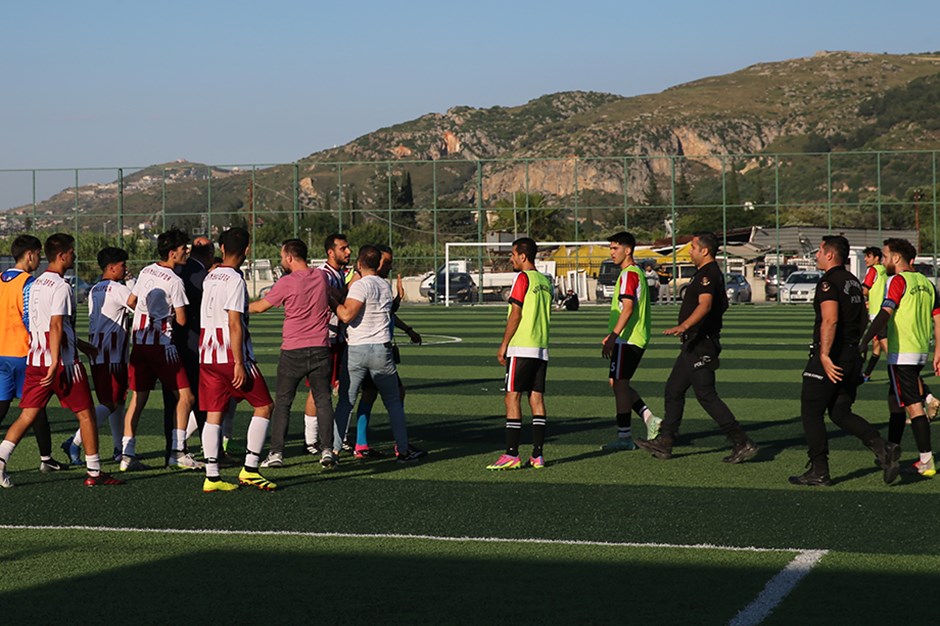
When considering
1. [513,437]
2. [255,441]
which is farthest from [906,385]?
[255,441]

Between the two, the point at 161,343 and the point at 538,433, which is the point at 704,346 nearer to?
the point at 538,433

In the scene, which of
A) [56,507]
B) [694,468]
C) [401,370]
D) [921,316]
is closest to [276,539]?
[56,507]

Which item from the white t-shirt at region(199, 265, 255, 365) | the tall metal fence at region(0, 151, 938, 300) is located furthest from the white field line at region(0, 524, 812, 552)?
the tall metal fence at region(0, 151, 938, 300)

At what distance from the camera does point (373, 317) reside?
10.3 meters

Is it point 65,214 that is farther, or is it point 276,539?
point 65,214

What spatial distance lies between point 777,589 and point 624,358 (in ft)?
15.6

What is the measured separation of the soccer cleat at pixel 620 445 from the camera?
1113 cm

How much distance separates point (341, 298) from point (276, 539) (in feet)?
10.9

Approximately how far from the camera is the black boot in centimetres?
928

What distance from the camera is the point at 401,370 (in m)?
18.8

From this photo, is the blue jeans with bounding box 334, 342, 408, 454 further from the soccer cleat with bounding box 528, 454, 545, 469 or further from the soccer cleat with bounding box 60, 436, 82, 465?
the soccer cleat with bounding box 60, 436, 82, 465

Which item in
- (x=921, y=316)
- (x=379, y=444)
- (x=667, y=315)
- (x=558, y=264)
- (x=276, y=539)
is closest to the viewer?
(x=276, y=539)

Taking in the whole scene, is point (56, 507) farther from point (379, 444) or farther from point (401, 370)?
point (401, 370)

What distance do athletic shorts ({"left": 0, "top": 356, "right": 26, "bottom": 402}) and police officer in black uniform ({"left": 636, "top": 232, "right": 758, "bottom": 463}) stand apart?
4.89m
